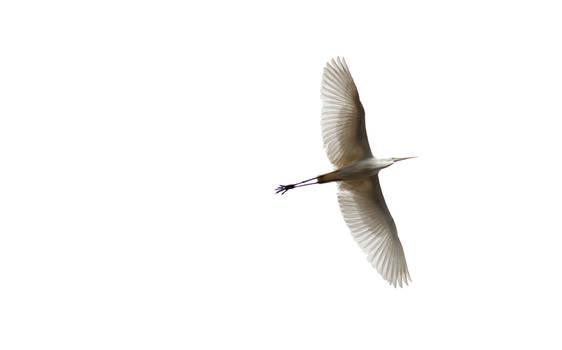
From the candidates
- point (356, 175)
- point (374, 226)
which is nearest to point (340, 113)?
point (356, 175)

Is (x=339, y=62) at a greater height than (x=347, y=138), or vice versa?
(x=339, y=62)

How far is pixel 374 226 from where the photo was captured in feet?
31.8

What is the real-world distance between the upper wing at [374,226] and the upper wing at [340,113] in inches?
19.5

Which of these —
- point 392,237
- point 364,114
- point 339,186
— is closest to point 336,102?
point 364,114

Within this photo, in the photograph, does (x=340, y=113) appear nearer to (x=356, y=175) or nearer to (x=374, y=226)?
(x=356, y=175)

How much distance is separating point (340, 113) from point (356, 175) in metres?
0.72

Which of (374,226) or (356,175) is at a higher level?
(356,175)

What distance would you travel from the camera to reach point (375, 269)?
959cm

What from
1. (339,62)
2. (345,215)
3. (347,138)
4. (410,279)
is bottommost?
(410,279)

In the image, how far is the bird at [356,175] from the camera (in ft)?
30.1

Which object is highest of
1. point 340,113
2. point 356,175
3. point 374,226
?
point 340,113

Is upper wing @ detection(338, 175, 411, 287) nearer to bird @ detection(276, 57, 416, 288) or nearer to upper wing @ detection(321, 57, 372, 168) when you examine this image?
bird @ detection(276, 57, 416, 288)

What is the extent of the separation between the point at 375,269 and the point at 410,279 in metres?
0.43

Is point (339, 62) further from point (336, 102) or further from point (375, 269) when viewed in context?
point (375, 269)
